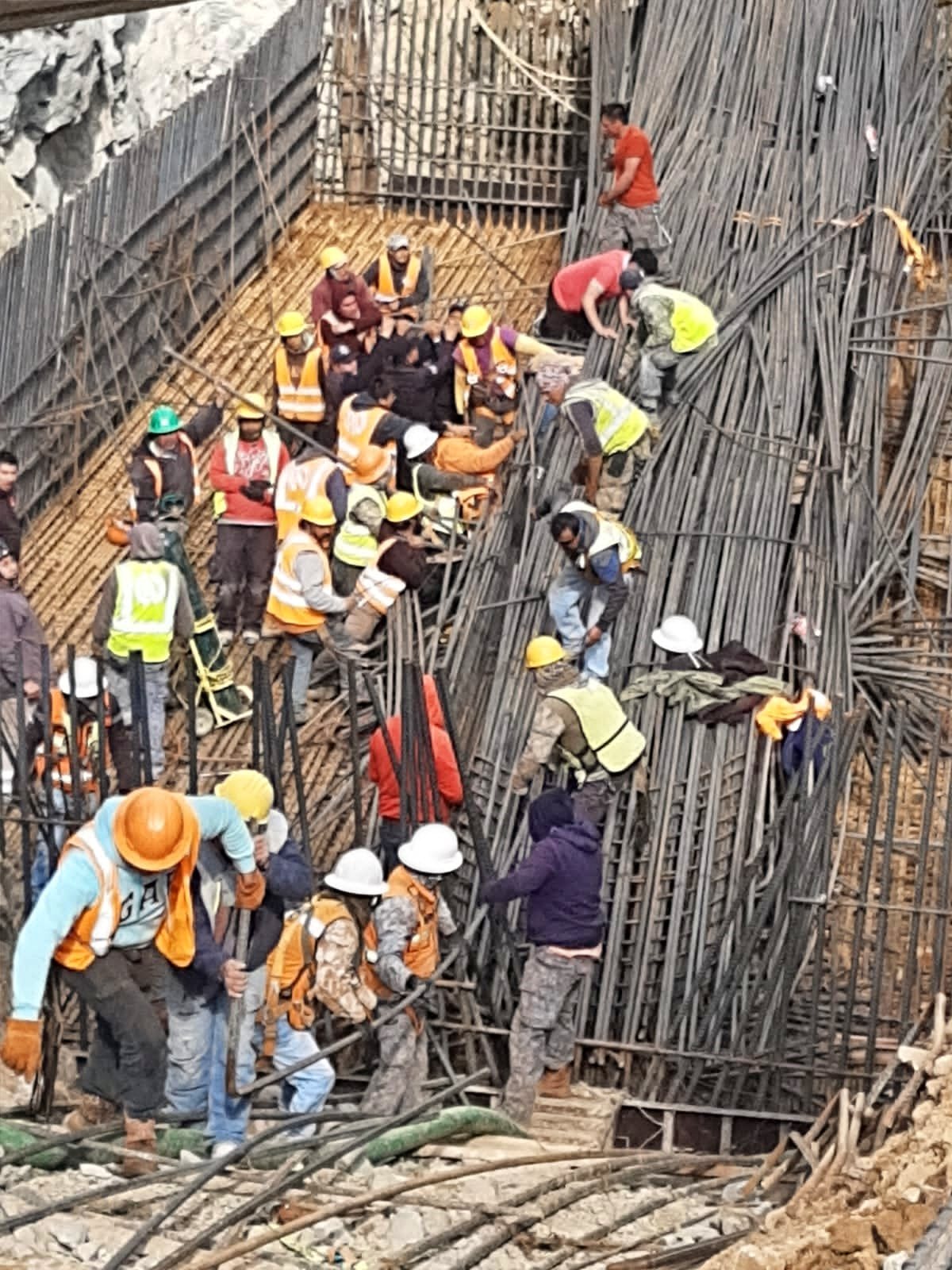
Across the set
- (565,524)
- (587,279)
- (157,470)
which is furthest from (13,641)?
(587,279)

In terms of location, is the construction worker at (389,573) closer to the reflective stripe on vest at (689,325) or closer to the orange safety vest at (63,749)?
the orange safety vest at (63,749)

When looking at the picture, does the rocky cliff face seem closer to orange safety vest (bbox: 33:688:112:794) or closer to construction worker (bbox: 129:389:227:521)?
construction worker (bbox: 129:389:227:521)

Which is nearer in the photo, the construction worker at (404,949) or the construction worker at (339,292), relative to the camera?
the construction worker at (404,949)

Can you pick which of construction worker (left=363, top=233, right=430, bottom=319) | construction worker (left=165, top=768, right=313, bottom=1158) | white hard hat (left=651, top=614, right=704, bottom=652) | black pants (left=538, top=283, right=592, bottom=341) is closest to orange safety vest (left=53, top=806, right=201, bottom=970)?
construction worker (left=165, top=768, right=313, bottom=1158)

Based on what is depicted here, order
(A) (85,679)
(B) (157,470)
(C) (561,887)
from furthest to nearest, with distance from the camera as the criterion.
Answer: (B) (157,470) → (A) (85,679) → (C) (561,887)

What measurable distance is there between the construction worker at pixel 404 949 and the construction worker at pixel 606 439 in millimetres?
3692

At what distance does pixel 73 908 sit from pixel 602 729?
3.31m

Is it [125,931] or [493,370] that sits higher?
[493,370]

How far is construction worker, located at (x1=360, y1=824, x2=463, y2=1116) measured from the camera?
9195 mm

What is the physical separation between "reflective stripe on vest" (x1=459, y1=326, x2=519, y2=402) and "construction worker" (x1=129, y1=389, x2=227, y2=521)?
5.44 feet

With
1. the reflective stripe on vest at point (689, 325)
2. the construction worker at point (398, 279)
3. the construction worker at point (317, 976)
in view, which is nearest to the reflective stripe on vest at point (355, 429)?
the reflective stripe on vest at point (689, 325)

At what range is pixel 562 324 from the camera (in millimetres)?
14664

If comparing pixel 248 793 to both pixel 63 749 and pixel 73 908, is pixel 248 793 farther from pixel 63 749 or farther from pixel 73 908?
pixel 63 749

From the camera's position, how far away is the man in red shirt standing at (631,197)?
14906 mm
